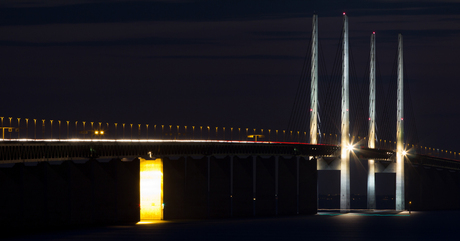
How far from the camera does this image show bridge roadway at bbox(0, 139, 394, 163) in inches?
→ 3479

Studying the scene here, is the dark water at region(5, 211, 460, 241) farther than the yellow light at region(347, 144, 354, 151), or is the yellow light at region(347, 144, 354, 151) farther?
the yellow light at region(347, 144, 354, 151)

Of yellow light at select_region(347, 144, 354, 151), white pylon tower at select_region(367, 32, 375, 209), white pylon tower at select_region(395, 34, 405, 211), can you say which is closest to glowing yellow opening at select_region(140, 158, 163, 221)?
yellow light at select_region(347, 144, 354, 151)

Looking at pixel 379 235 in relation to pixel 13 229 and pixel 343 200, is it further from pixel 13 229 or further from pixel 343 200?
pixel 13 229

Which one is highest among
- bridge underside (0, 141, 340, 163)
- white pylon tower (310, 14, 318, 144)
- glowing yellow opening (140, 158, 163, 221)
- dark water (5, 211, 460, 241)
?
white pylon tower (310, 14, 318, 144)

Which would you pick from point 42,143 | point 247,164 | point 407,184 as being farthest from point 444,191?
point 42,143

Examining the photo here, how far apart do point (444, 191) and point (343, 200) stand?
188 feet

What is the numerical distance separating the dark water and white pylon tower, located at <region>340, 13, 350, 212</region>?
13.7ft

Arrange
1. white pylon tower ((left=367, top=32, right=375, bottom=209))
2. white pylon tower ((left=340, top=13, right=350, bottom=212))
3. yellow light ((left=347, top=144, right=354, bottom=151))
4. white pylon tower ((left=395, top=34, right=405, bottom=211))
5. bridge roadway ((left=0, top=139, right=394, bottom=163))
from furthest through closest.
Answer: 1. white pylon tower ((left=395, top=34, right=405, bottom=211))
2. white pylon tower ((left=367, top=32, right=375, bottom=209))
3. yellow light ((left=347, top=144, right=354, bottom=151))
4. white pylon tower ((left=340, top=13, right=350, bottom=212))
5. bridge roadway ((left=0, top=139, right=394, bottom=163))

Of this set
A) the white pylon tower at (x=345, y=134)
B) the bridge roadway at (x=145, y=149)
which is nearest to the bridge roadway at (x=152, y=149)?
the bridge roadway at (x=145, y=149)

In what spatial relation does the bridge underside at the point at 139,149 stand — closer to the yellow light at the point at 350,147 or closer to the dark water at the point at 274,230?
the yellow light at the point at 350,147

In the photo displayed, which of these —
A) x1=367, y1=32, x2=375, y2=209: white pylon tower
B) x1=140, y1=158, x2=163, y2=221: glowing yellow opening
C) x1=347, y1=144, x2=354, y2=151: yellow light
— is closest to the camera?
x1=140, y1=158, x2=163, y2=221: glowing yellow opening

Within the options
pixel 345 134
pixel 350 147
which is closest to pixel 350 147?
pixel 350 147

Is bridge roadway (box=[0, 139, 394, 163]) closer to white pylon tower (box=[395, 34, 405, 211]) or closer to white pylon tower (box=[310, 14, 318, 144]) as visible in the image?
white pylon tower (box=[395, 34, 405, 211])

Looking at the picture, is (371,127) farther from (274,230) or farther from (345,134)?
(274,230)
